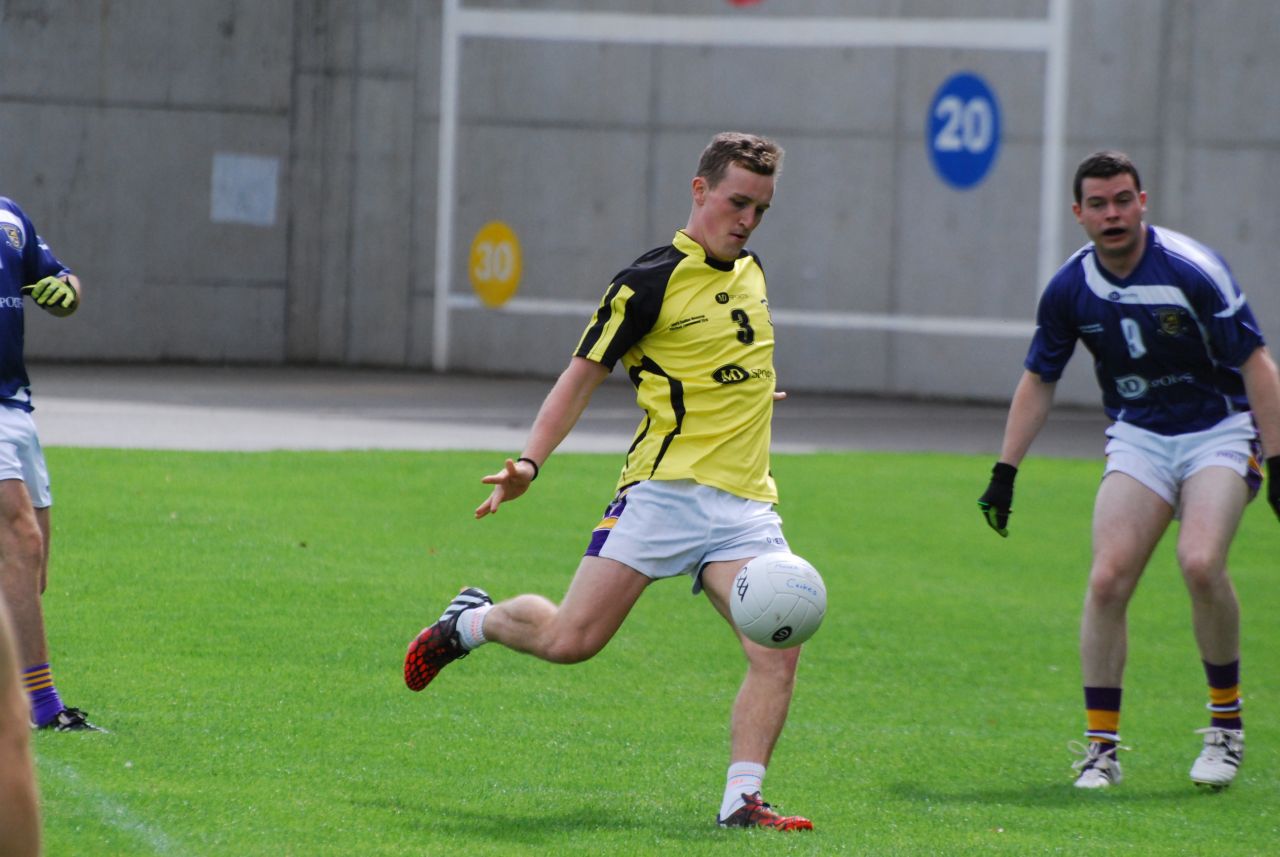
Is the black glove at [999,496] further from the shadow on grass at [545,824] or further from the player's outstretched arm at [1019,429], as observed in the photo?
the shadow on grass at [545,824]

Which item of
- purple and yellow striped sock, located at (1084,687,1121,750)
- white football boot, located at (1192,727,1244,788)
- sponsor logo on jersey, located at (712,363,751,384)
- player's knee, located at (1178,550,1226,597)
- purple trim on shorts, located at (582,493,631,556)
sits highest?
sponsor logo on jersey, located at (712,363,751,384)

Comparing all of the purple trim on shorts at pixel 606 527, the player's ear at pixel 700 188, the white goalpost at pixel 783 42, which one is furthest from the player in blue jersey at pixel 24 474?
the white goalpost at pixel 783 42

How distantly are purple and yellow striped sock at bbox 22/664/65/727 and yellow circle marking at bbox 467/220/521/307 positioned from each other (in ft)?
52.8

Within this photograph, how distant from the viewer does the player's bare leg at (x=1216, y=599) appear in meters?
6.79

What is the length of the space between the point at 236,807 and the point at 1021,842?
2.45 m

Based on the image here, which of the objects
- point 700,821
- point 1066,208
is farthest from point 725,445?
point 1066,208

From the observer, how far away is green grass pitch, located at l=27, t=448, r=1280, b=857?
229 inches

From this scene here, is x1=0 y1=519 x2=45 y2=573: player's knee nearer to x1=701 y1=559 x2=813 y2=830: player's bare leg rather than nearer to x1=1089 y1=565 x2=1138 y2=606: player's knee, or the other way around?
x1=701 y1=559 x2=813 y2=830: player's bare leg

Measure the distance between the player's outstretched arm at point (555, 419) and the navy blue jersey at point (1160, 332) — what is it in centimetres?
191

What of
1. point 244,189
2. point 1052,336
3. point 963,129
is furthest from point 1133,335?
point 244,189

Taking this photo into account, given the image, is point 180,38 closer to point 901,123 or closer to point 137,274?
point 137,274

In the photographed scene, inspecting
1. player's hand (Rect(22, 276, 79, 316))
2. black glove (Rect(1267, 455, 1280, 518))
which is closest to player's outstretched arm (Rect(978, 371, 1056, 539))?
black glove (Rect(1267, 455, 1280, 518))

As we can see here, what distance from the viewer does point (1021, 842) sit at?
586 centimetres

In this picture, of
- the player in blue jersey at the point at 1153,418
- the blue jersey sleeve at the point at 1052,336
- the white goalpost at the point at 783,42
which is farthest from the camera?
the white goalpost at the point at 783,42
